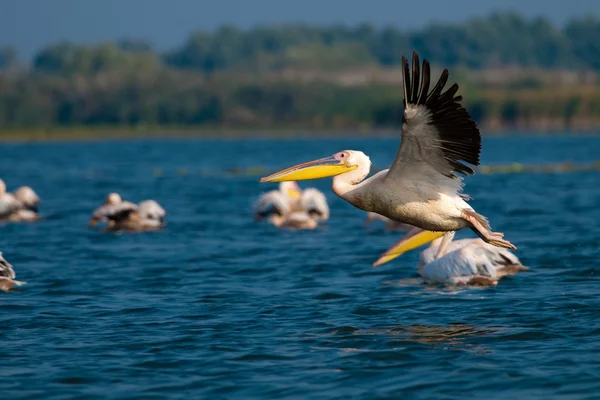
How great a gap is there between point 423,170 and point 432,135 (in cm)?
43

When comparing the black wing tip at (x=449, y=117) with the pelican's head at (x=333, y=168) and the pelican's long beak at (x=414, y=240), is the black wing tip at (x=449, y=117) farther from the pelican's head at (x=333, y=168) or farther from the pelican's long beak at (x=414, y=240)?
the pelican's long beak at (x=414, y=240)

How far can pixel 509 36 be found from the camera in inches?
7283

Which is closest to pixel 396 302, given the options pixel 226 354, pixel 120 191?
pixel 226 354

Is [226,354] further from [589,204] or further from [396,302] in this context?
[589,204]

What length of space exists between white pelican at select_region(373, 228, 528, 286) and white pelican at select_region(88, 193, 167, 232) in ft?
18.6

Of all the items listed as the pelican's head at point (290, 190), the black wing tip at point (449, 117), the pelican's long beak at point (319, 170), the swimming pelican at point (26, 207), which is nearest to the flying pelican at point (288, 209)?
the pelican's head at point (290, 190)

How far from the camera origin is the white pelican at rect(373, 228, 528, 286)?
1004 centimetres

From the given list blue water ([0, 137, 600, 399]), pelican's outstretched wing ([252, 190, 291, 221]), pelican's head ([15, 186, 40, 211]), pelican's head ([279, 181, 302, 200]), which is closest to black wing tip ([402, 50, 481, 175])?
blue water ([0, 137, 600, 399])

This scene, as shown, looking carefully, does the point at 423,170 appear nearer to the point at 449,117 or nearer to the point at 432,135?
the point at 432,135

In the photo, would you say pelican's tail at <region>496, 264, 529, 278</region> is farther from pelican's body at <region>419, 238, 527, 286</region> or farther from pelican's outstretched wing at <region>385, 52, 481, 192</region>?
pelican's outstretched wing at <region>385, 52, 481, 192</region>

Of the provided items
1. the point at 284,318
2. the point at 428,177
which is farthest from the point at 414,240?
the point at 428,177

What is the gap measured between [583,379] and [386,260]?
4.32 m

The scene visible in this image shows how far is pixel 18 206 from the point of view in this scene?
1733 cm

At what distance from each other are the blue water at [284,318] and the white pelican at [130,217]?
0.27 meters
